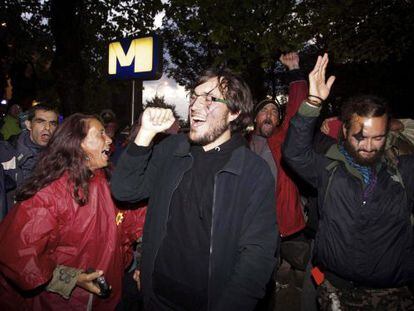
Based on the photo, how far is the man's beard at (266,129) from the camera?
15.6ft

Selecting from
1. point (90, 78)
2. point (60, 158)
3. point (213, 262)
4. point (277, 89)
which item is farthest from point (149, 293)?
point (277, 89)

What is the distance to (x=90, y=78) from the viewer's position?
44.4 ft

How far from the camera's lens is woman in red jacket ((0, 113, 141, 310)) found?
7.30 feet

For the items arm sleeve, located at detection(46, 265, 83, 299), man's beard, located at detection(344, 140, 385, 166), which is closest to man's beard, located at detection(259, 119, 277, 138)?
man's beard, located at detection(344, 140, 385, 166)

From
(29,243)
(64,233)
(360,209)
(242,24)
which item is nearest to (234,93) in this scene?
(360,209)

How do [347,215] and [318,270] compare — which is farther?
[318,270]

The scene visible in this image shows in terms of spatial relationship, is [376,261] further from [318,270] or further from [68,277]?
[68,277]

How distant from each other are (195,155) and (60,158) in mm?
1050

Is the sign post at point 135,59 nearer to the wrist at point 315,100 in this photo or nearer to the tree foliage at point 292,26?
the wrist at point 315,100

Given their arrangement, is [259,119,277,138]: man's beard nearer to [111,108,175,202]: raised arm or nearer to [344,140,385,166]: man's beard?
[344,140,385,166]: man's beard

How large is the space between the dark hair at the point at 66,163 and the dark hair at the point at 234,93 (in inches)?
40.3

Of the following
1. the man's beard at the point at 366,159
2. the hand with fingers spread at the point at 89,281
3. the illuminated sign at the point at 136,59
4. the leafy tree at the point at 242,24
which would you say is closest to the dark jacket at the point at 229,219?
the hand with fingers spread at the point at 89,281

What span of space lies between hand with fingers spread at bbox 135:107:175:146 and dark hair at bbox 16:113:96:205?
2.09 ft

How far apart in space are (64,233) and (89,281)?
38 centimetres
